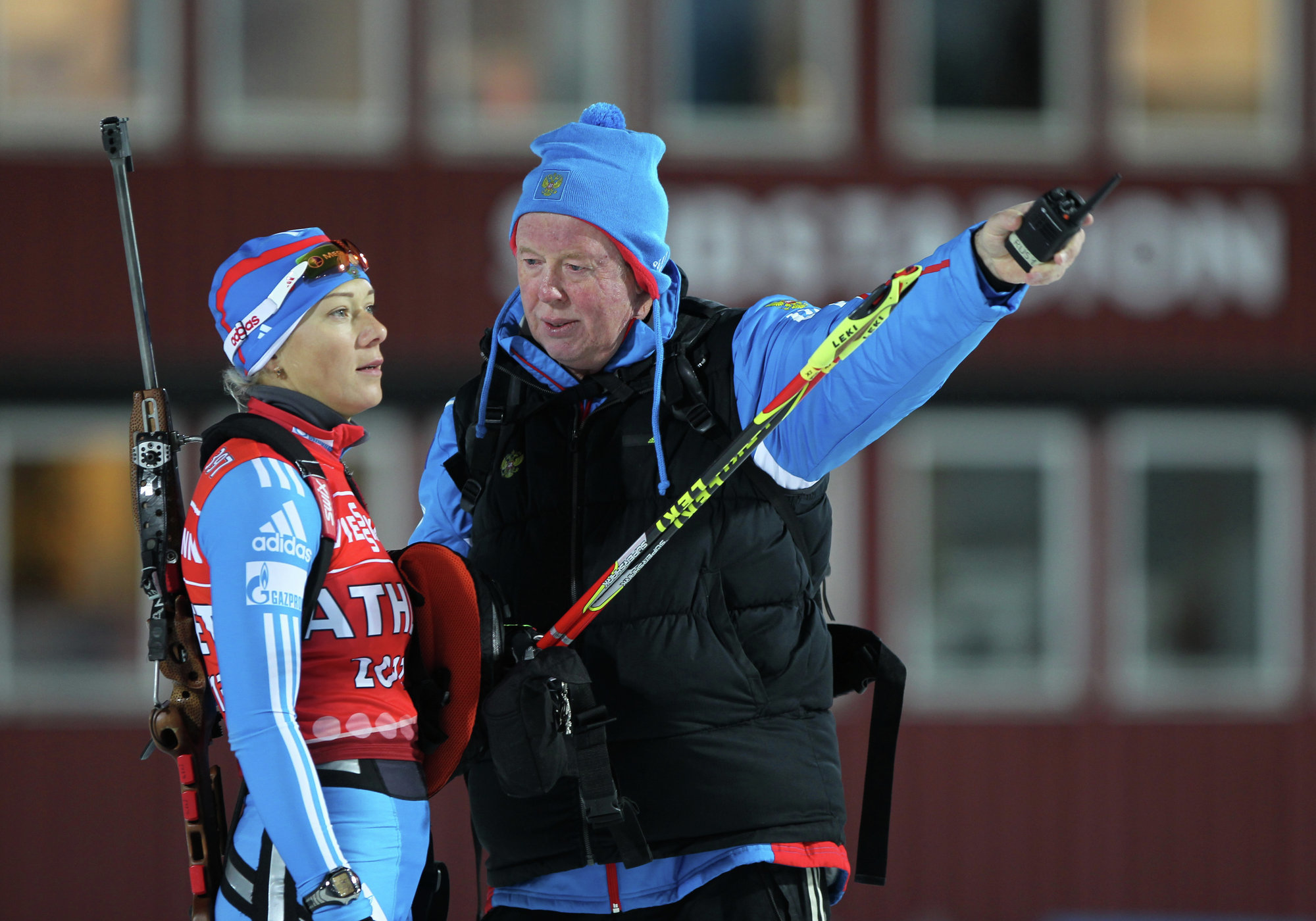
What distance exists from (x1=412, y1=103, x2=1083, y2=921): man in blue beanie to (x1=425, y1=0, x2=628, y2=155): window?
291 inches

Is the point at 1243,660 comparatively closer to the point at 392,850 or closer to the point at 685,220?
the point at 685,220

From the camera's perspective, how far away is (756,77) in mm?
10461

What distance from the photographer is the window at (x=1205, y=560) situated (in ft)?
34.1

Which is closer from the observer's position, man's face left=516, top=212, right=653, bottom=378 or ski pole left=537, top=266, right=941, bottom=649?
ski pole left=537, top=266, right=941, bottom=649

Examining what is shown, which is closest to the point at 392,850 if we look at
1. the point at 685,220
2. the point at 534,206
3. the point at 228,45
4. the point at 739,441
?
the point at 739,441

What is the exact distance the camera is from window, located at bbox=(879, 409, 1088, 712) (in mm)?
10250

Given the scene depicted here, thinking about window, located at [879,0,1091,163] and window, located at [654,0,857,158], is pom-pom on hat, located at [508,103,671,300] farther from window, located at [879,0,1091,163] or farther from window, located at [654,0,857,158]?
window, located at [879,0,1091,163]

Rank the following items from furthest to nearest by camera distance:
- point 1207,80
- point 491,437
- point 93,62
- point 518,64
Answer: point 1207,80
point 518,64
point 93,62
point 491,437

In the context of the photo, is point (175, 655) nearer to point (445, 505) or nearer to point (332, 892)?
point (332, 892)

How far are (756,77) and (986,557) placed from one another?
11.2 feet

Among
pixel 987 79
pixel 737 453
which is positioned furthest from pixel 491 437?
pixel 987 79

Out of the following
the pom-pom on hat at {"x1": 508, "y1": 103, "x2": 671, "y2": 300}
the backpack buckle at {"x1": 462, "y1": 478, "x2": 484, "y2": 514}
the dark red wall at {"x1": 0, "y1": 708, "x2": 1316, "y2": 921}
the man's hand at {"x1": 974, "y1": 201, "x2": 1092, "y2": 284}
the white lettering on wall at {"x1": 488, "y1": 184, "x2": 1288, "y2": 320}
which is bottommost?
the dark red wall at {"x1": 0, "y1": 708, "x2": 1316, "y2": 921}

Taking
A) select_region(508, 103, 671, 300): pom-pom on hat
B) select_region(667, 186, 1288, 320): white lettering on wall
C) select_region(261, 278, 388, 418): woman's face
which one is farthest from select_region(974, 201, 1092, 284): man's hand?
select_region(667, 186, 1288, 320): white lettering on wall

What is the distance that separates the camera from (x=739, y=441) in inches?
107
